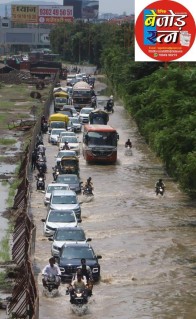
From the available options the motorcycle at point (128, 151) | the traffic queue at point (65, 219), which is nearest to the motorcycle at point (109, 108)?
the traffic queue at point (65, 219)

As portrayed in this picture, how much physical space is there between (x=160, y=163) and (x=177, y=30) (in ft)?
88.0

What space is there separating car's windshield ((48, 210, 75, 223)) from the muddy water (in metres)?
0.76

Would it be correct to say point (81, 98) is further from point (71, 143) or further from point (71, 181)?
point (71, 181)

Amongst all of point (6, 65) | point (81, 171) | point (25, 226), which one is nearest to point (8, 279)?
point (25, 226)

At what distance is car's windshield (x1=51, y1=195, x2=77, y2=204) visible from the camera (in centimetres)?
3844

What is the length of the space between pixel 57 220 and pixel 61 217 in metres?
0.27

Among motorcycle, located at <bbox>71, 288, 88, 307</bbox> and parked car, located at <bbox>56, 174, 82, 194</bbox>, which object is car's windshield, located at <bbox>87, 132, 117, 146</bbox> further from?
motorcycle, located at <bbox>71, 288, 88, 307</bbox>

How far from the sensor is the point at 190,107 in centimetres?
3728

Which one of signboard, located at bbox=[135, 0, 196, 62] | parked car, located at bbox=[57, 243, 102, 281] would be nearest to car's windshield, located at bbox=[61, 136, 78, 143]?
signboard, located at bbox=[135, 0, 196, 62]

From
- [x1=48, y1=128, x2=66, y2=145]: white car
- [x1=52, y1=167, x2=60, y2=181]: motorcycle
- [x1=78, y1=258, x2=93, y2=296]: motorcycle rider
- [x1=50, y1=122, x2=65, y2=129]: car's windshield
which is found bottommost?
[x1=50, y1=122, x2=65, y2=129]: car's windshield

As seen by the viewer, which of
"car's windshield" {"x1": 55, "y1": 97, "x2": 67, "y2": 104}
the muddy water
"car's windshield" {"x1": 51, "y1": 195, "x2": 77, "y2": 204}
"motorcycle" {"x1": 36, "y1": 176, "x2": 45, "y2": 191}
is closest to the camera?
the muddy water

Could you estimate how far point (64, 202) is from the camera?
38.4 meters

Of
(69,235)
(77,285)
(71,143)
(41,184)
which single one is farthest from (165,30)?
(71,143)

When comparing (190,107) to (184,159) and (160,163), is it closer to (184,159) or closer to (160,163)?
(184,159)
